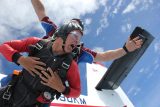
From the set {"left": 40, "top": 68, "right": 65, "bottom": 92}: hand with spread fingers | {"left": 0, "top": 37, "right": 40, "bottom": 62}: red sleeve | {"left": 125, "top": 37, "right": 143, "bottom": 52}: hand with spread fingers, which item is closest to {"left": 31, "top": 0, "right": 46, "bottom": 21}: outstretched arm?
{"left": 0, "top": 37, "right": 40, "bottom": 62}: red sleeve

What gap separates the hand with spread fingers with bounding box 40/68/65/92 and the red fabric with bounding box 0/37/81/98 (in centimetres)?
20

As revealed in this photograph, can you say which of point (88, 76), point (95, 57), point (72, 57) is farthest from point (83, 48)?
point (88, 76)

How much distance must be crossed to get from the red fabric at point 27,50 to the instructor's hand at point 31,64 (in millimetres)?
175

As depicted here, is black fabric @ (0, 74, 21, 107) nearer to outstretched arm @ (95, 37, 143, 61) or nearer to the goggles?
the goggles

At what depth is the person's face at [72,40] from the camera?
468 cm

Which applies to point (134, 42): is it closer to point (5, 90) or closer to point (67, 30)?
point (67, 30)

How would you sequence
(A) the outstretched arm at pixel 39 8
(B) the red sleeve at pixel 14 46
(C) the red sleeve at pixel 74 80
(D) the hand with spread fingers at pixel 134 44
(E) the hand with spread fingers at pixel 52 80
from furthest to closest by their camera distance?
(A) the outstretched arm at pixel 39 8 → (D) the hand with spread fingers at pixel 134 44 → (C) the red sleeve at pixel 74 80 → (B) the red sleeve at pixel 14 46 → (E) the hand with spread fingers at pixel 52 80

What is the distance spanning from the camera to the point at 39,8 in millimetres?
5617

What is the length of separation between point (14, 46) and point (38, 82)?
63 centimetres

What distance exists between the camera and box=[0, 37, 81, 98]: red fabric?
467cm

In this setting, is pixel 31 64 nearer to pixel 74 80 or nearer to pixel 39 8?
pixel 74 80

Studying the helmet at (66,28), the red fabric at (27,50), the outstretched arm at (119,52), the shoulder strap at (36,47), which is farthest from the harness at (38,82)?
the outstretched arm at (119,52)

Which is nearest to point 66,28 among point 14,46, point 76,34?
point 76,34

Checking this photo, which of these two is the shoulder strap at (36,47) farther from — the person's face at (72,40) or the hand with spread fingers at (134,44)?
the hand with spread fingers at (134,44)
